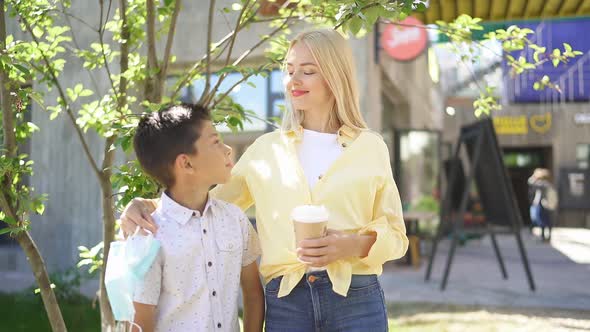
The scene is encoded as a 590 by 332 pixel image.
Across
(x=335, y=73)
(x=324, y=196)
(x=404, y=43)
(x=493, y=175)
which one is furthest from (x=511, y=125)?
(x=324, y=196)

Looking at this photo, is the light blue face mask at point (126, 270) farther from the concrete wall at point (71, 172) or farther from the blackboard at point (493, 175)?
the concrete wall at point (71, 172)

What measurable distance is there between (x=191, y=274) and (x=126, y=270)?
0.21 meters

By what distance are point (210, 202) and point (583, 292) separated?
17.7 feet

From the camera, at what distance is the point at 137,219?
156 cm

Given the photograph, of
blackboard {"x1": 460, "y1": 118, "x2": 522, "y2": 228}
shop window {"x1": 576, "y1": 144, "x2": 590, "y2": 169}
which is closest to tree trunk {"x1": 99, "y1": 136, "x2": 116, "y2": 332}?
blackboard {"x1": 460, "y1": 118, "x2": 522, "y2": 228}

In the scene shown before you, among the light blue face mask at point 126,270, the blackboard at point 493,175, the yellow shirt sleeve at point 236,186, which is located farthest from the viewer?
the blackboard at point 493,175

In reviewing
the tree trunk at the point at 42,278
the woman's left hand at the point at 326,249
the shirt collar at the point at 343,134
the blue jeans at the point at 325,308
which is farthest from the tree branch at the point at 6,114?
the woman's left hand at the point at 326,249

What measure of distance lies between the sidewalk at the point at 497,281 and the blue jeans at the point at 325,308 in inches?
155

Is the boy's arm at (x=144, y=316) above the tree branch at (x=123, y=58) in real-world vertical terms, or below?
below

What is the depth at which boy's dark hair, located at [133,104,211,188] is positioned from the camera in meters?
1.63

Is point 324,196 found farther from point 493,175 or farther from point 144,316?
point 493,175

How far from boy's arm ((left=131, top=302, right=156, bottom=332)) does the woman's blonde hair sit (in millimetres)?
719

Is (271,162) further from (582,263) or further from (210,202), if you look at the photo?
(582,263)

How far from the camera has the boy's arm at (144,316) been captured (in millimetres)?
1521
